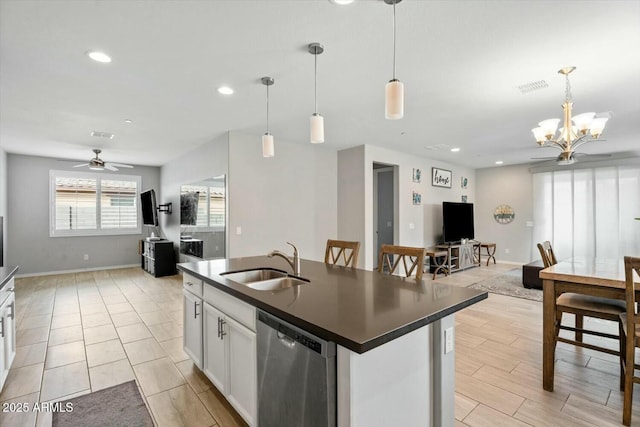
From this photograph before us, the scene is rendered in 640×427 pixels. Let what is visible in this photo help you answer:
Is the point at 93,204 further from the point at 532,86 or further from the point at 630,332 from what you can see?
the point at 630,332

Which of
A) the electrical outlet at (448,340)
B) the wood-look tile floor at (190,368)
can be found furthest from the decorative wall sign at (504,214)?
the electrical outlet at (448,340)

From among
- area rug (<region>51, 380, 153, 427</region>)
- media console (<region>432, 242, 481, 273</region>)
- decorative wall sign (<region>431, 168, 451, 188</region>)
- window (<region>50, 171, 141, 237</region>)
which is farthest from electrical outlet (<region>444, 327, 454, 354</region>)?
window (<region>50, 171, 141, 237</region>)

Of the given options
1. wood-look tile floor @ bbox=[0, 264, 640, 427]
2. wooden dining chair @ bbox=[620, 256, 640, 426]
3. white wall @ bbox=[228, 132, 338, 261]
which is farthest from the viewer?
white wall @ bbox=[228, 132, 338, 261]

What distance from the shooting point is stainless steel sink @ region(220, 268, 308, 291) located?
2180mm

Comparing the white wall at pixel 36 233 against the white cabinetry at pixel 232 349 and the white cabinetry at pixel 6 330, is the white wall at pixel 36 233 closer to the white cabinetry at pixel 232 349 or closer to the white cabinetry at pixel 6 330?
the white cabinetry at pixel 6 330

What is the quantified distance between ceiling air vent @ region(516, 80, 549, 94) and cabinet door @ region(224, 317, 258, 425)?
336cm

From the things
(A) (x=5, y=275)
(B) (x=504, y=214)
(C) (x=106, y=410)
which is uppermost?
(B) (x=504, y=214)

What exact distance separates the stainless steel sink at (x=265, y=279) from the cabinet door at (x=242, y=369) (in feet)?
1.17

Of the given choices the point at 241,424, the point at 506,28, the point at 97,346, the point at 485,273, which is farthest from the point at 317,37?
the point at 485,273

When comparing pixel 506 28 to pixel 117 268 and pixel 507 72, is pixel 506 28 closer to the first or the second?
pixel 507 72

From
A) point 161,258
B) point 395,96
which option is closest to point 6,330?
point 395,96

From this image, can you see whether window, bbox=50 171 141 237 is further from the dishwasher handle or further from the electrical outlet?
the electrical outlet

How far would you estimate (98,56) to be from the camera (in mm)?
2357

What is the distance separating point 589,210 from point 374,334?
8147mm
